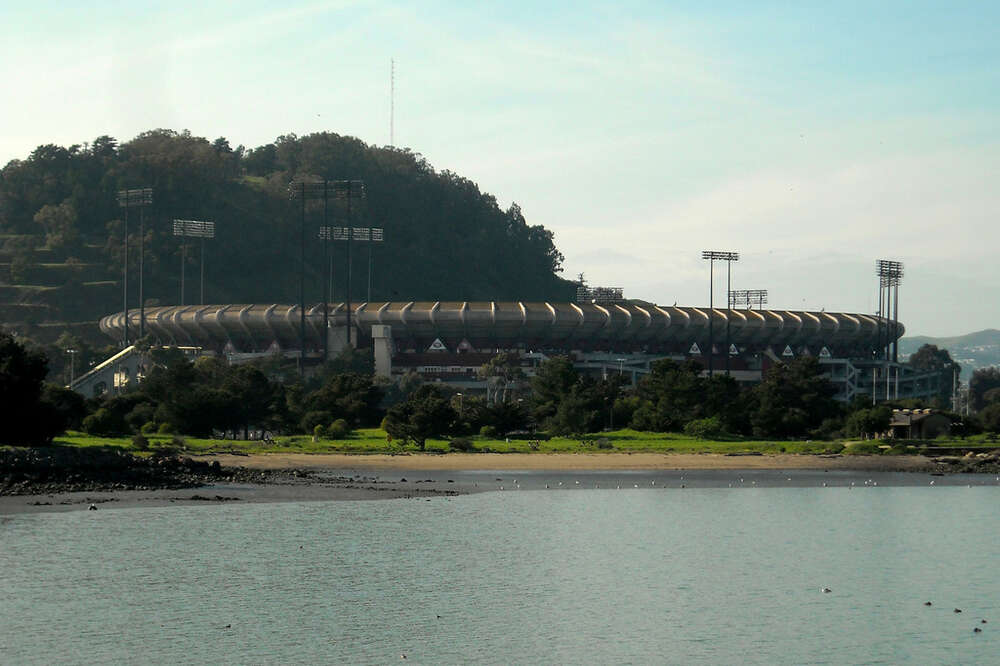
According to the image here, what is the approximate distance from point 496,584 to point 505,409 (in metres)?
60.6

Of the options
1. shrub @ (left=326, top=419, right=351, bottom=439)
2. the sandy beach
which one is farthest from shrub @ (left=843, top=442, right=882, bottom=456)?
shrub @ (left=326, top=419, right=351, bottom=439)

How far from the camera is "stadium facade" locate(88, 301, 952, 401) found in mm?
169500

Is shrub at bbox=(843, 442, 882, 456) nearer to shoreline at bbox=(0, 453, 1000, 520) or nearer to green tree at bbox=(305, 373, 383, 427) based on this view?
shoreline at bbox=(0, 453, 1000, 520)

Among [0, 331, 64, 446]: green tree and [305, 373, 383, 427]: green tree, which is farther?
[305, 373, 383, 427]: green tree

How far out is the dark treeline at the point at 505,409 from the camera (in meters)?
95.5

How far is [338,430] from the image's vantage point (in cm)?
9894

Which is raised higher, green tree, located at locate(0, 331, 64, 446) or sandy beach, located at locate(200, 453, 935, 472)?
green tree, located at locate(0, 331, 64, 446)

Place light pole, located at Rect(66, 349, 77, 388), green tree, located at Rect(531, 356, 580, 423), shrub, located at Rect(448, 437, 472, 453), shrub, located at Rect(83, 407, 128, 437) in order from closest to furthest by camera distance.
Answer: shrub, located at Rect(83, 407, 128, 437) < shrub, located at Rect(448, 437, 472, 453) < green tree, located at Rect(531, 356, 580, 423) < light pole, located at Rect(66, 349, 77, 388)

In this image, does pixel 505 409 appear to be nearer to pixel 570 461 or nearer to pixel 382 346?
pixel 570 461

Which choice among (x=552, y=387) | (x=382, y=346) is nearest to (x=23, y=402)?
(x=552, y=387)

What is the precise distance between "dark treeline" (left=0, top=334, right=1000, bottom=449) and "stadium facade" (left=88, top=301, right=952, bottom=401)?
168 feet

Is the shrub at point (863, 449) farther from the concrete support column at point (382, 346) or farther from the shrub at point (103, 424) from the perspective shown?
the concrete support column at point (382, 346)

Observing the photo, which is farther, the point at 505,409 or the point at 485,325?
the point at 485,325

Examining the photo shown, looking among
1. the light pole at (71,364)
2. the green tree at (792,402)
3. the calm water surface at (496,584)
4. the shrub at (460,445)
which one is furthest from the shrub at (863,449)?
the light pole at (71,364)
